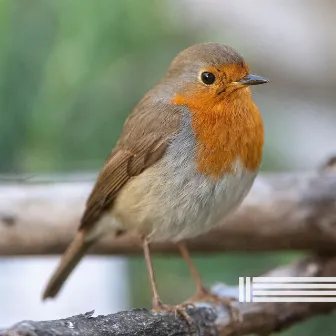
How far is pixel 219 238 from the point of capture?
108 inches

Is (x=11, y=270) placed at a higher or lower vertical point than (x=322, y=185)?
lower

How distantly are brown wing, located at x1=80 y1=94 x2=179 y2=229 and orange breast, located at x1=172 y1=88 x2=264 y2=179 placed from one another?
0.08 m

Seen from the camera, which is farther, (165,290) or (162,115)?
(165,290)

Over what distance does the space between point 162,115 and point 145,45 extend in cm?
89

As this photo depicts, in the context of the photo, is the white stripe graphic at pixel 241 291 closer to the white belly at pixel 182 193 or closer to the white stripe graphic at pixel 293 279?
the white stripe graphic at pixel 293 279

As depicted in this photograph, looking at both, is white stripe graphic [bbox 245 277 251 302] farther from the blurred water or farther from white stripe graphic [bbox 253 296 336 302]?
the blurred water

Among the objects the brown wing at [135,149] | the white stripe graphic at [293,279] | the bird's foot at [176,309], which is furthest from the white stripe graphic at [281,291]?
the brown wing at [135,149]

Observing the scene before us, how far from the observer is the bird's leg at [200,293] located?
2260 millimetres

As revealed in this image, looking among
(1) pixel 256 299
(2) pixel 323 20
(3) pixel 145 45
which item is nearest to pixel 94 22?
(3) pixel 145 45

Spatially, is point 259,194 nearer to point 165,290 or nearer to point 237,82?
point 165,290

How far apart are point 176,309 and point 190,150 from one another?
46 cm

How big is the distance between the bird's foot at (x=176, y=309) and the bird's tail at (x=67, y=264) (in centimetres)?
45

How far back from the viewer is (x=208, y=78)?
82.7 inches

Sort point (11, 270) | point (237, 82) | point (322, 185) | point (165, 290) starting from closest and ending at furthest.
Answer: point (237, 82), point (165, 290), point (322, 185), point (11, 270)
